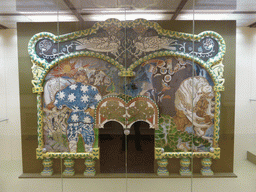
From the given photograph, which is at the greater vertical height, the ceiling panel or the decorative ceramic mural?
the ceiling panel

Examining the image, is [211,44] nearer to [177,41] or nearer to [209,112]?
[177,41]

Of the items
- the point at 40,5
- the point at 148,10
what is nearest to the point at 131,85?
the point at 148,10

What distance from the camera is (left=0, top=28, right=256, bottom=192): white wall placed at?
2.30 m

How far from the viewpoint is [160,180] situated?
234cm

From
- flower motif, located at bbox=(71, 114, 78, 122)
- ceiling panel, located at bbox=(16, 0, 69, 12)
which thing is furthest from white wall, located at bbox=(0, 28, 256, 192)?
flower motif, located at bbox=(71, 114, 78, 122)

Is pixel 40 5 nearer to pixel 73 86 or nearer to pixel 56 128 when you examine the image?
pixel 73 86

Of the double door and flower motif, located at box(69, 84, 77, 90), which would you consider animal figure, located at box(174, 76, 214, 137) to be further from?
flower motif, located at box(69, 84, 77, 90)

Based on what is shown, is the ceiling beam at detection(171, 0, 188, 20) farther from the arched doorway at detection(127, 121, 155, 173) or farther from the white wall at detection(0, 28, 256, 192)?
the arched doorway at detection(127, 121, 155, 173)

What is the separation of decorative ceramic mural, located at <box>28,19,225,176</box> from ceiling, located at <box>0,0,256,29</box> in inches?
4.6

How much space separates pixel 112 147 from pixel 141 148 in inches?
13.3

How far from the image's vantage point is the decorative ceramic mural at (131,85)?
2240mm

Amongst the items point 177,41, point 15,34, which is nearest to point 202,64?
point 177,41

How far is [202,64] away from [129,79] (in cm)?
85

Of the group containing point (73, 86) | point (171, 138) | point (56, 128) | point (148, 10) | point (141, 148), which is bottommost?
point (141, 148)
